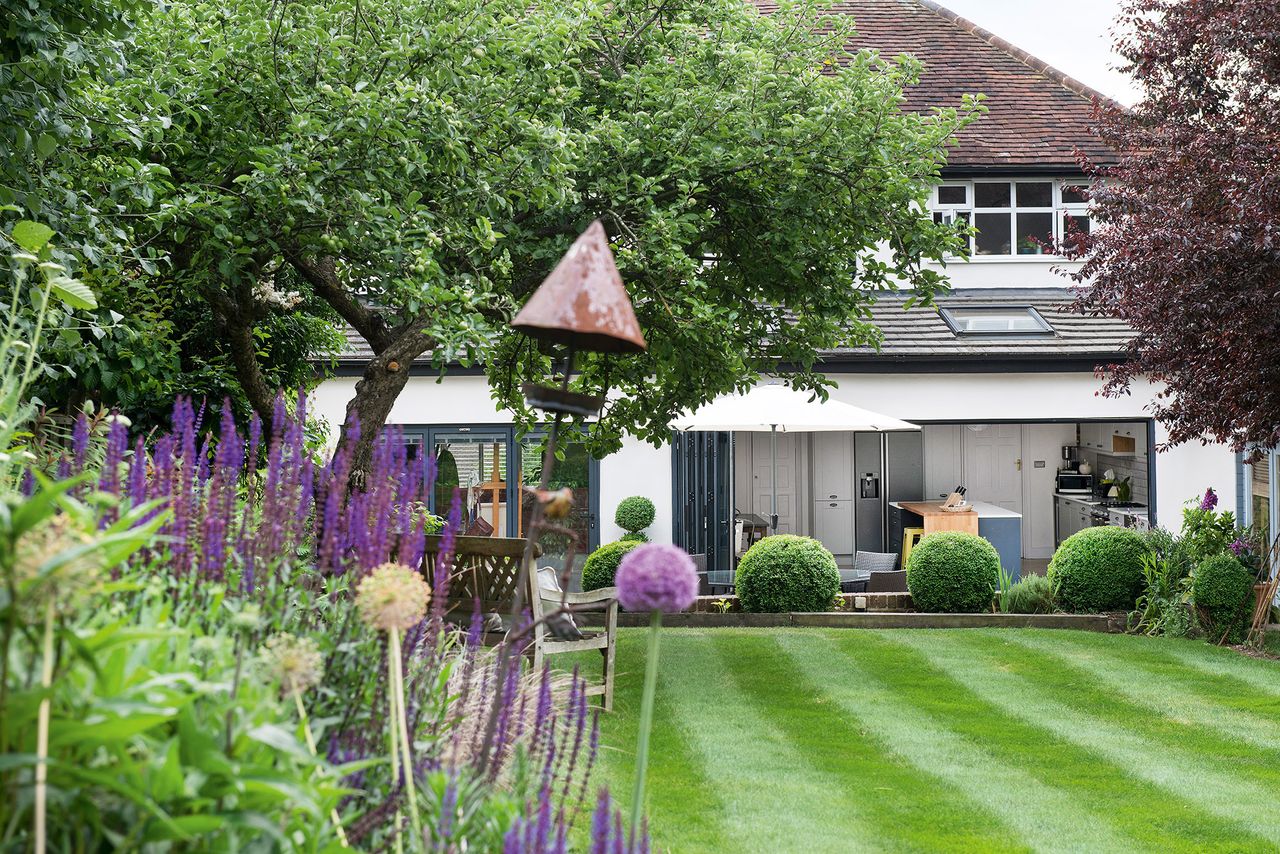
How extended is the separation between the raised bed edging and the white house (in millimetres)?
3544

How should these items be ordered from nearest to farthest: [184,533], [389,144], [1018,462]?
[184,533], [389,144], [1018,462]

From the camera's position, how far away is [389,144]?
6.91m

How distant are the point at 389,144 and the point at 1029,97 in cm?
1531

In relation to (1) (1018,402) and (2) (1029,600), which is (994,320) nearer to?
(1) (1018,402)

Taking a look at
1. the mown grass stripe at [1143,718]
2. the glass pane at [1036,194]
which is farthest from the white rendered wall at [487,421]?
the glass pane at [1036,194]

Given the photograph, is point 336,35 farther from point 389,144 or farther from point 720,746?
point 720,746

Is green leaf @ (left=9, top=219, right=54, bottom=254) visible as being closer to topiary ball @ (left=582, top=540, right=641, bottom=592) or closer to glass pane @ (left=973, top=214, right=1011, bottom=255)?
topiary ball @ (left=582, top=540, right=641, bottom=592)

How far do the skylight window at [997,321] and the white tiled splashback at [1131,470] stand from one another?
3.92 m

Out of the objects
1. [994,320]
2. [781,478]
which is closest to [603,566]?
[994,320]

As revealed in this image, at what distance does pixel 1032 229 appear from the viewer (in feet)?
60.0

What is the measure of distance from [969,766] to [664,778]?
184 cm

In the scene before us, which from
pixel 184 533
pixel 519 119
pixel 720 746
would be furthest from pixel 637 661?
pixel 184 533

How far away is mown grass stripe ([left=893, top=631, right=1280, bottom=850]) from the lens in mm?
6227

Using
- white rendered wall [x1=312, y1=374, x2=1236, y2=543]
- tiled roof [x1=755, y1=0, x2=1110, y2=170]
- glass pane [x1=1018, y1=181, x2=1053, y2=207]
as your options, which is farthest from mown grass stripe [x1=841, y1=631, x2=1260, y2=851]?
tiled roof [x1=755, y1=0, x2=1110, y2=170]
